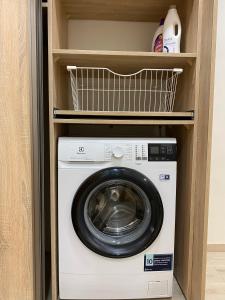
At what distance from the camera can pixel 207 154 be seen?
1441 millimetres

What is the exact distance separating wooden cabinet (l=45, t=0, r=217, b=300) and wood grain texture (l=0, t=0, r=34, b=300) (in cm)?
19

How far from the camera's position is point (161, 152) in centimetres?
158

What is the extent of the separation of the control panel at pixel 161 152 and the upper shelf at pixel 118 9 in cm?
100

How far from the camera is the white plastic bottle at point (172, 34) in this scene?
1670 millimetres

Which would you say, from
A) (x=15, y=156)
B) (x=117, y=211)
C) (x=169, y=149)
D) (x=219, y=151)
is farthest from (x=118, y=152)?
(x=219, y=151)

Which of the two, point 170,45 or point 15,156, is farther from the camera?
point 170,45

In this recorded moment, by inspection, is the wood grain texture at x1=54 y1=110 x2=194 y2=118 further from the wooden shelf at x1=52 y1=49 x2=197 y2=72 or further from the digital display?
the wooden shelf at x1=52 y1=49 x2=197 y2=72

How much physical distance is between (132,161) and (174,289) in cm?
91

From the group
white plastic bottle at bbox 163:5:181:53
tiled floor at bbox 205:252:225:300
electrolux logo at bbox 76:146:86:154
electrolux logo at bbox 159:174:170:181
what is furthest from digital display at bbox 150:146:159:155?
tiled floor at bbox 205:252:225:300

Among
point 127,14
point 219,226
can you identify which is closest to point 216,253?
point 219,226

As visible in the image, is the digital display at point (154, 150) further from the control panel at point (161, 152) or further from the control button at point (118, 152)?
the control button at point (118, 152)

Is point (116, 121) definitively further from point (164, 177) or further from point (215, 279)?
point (215, 279)

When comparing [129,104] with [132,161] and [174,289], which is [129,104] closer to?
[132,161]

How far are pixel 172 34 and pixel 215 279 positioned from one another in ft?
5.42
